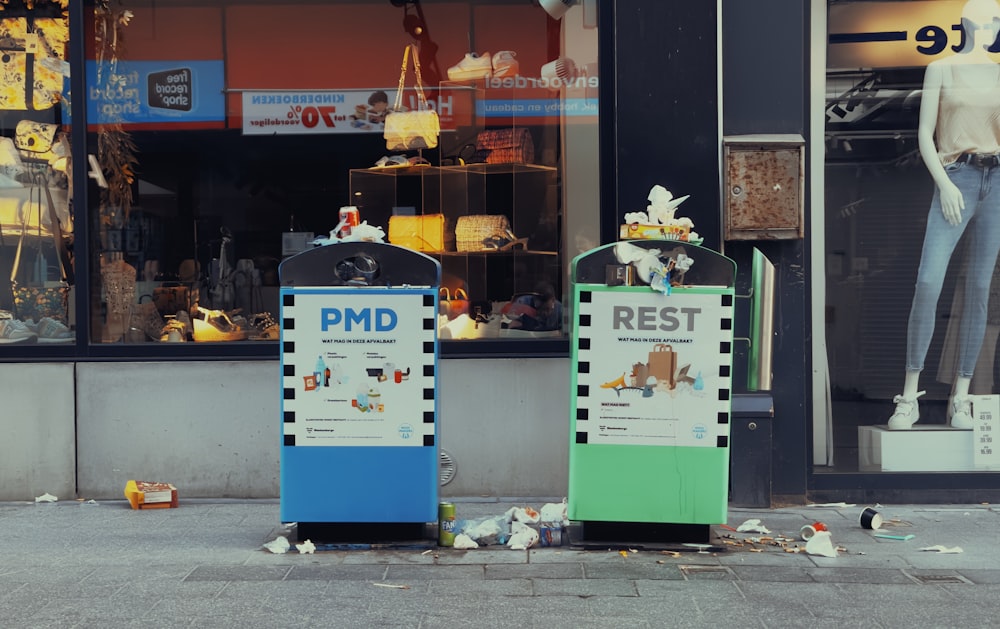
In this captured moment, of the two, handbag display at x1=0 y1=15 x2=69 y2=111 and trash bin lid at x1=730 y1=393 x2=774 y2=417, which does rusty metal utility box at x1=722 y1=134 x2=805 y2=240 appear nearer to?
trash bin lid at x1=730 y1=393 x2=774 y2=417

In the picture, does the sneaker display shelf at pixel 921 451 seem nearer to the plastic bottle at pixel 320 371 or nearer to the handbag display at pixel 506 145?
the handbag display at pixel 506 145

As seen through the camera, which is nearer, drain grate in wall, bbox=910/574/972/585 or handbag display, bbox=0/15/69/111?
drain grate in wall, bbox=910/574/972/585

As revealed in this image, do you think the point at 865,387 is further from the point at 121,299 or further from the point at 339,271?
the point at 121,299

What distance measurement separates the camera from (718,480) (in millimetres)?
5965

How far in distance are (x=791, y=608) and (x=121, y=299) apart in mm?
5253

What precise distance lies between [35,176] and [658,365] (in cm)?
496

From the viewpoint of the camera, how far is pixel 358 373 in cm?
602

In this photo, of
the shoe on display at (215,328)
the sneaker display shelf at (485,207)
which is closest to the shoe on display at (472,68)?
the sneaker display shelf at (485,207)

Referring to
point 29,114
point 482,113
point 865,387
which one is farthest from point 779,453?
point 29,114

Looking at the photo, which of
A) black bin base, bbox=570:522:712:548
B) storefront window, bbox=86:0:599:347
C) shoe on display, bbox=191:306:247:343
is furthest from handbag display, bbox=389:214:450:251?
black bin base, bbox=570:522:712:548

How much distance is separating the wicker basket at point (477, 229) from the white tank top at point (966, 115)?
318cm

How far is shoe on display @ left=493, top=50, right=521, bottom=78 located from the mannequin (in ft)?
9.62

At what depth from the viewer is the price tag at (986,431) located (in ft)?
25.1

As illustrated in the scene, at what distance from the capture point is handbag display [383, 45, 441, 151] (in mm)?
8086
